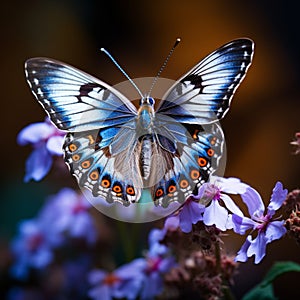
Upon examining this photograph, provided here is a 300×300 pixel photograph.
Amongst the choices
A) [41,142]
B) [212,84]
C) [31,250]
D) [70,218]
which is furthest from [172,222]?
[31,250]

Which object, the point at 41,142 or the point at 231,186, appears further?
the point at 41,142

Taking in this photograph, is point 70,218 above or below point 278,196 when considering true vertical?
below

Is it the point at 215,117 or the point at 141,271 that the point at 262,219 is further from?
the point at 141,271

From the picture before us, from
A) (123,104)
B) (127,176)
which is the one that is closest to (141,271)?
(127,176)

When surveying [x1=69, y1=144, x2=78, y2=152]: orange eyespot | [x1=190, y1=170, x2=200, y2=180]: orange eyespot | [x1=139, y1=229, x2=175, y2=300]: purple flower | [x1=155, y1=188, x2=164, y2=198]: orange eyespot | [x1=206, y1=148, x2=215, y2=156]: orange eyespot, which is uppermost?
[x1=206, y1=148, x2=215, y2=156]: orange eyespot

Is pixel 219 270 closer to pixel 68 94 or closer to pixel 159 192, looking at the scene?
pixel 159 192

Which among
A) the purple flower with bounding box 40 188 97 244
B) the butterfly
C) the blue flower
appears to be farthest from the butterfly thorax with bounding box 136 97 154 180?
the purple flower with bounding box 40 188 97 244

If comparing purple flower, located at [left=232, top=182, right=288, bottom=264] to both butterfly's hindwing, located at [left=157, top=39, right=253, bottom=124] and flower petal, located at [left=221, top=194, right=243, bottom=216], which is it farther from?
butterfly's hindwing, located at [left=157, top=39, right=253, bottom=124]
